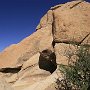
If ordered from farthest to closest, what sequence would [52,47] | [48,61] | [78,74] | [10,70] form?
1. [10,70]
2. [48,61]
3. [52,47]
4. [78,74]

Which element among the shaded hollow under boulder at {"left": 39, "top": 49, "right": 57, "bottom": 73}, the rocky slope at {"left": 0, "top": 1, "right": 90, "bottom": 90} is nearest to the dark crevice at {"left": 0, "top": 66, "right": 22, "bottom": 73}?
the rocky slope at {"left": 0, "top": 1, "right": 90, "bottom": 90}

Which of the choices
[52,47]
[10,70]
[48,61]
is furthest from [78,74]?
[10,70]

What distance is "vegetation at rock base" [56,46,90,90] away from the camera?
1605cm

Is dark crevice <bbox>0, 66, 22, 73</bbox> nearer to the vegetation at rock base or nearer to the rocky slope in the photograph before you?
the rocky slope

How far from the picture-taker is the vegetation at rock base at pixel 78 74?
1605cm

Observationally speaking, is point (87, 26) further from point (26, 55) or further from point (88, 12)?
point (26, 55)

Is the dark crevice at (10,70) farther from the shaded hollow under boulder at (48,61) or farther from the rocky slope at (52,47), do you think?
the shaded hollow under boulder at (48,61)

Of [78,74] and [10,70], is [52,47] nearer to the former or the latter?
[78,74]

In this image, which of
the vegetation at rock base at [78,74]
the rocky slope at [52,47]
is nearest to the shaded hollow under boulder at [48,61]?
the rocky slope at [52,47]

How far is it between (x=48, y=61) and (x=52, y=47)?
70.0 inches

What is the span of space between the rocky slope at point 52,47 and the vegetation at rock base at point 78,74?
2.83 ft

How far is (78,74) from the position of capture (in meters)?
16.4

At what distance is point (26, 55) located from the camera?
1065 inches

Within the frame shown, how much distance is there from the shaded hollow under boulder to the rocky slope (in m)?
0.11
